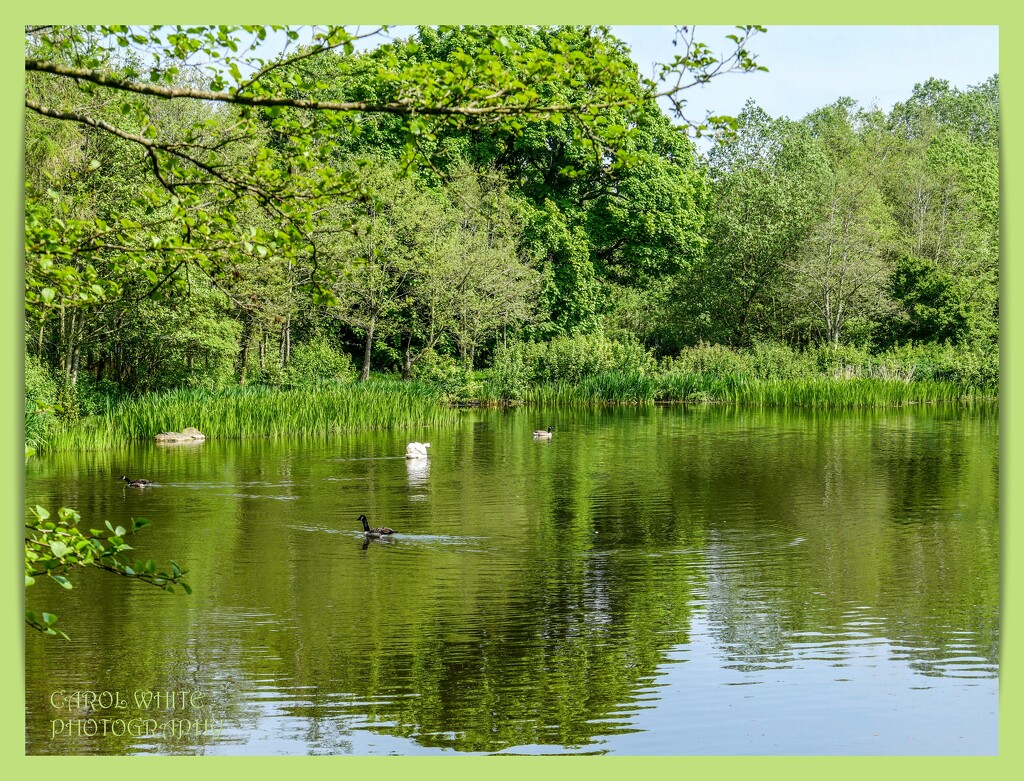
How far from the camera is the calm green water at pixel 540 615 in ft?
30.7

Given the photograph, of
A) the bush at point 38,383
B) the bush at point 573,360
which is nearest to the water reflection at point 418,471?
the bush at point 38,383

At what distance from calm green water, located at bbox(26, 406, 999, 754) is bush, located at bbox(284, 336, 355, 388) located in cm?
1462

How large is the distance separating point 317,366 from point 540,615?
30061 millimetres

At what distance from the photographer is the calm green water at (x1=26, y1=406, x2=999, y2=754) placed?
936cm

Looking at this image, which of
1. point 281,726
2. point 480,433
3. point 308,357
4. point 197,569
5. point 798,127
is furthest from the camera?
point 798,127

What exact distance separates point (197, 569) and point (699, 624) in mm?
7033

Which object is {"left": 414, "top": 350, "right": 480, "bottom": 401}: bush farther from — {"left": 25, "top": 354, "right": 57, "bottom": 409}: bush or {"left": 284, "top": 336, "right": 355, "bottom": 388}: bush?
{"left": 25, "top": 354, "right": 57, "bottom": 409}: bush

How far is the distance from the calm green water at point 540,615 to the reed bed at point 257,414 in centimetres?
641

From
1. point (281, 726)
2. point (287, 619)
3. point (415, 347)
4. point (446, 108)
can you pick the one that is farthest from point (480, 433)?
point (446, 108)

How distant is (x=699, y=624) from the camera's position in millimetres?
12367

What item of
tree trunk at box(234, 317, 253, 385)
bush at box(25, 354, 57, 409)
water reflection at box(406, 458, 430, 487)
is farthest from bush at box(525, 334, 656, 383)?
bush at box(25, 354, 57, 409)

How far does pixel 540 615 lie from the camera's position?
12.8m

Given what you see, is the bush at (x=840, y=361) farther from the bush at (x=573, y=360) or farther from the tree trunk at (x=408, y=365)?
the tree trunk at (x=408, y=365)

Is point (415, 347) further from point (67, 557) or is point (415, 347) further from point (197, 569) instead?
point (67, 557)
